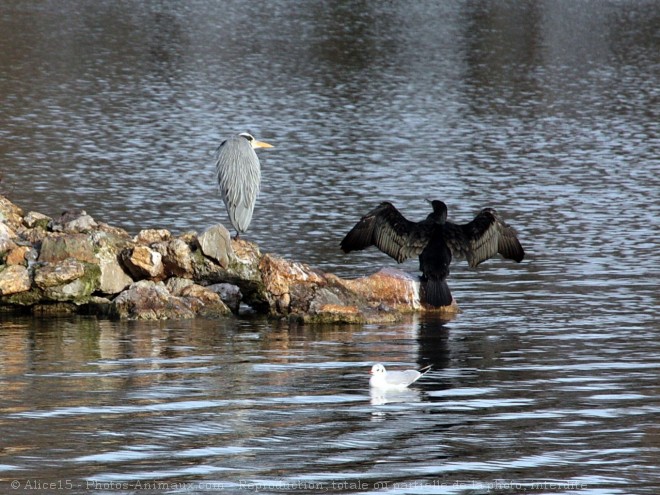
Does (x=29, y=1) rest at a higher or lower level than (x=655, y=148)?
higher

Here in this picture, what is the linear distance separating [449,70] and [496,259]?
23493mm

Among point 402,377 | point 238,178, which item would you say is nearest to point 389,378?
point 402,377

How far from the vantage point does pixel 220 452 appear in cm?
911

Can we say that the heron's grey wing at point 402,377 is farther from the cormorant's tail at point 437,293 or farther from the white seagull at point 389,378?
the cormorant's tail at point 437,293

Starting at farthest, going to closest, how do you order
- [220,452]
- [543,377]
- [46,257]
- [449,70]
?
1. [449,70]
2. [46,257]
3. [543,377]
4. [220,452]

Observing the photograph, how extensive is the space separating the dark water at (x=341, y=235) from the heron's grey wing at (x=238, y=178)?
179 centimetres

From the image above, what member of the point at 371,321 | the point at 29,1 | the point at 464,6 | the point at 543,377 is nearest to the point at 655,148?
the point at 371,321

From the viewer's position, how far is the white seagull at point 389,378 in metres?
10.7

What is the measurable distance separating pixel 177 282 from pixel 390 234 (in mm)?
2303

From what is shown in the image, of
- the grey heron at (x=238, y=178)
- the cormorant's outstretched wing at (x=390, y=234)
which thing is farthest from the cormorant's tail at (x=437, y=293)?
the grey heron at (x=238, y=178)

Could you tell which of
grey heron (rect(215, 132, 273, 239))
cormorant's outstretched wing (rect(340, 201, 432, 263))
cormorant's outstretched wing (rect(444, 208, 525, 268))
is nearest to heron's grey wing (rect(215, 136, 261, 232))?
grey heron (rect(215, 132, 273, 239))

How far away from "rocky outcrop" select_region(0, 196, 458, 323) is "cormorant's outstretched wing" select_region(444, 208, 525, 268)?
2.04 feet

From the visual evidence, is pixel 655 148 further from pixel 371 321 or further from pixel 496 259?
pixel 371 321

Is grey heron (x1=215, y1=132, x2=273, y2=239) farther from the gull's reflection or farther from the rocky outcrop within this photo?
the gull's reflection
